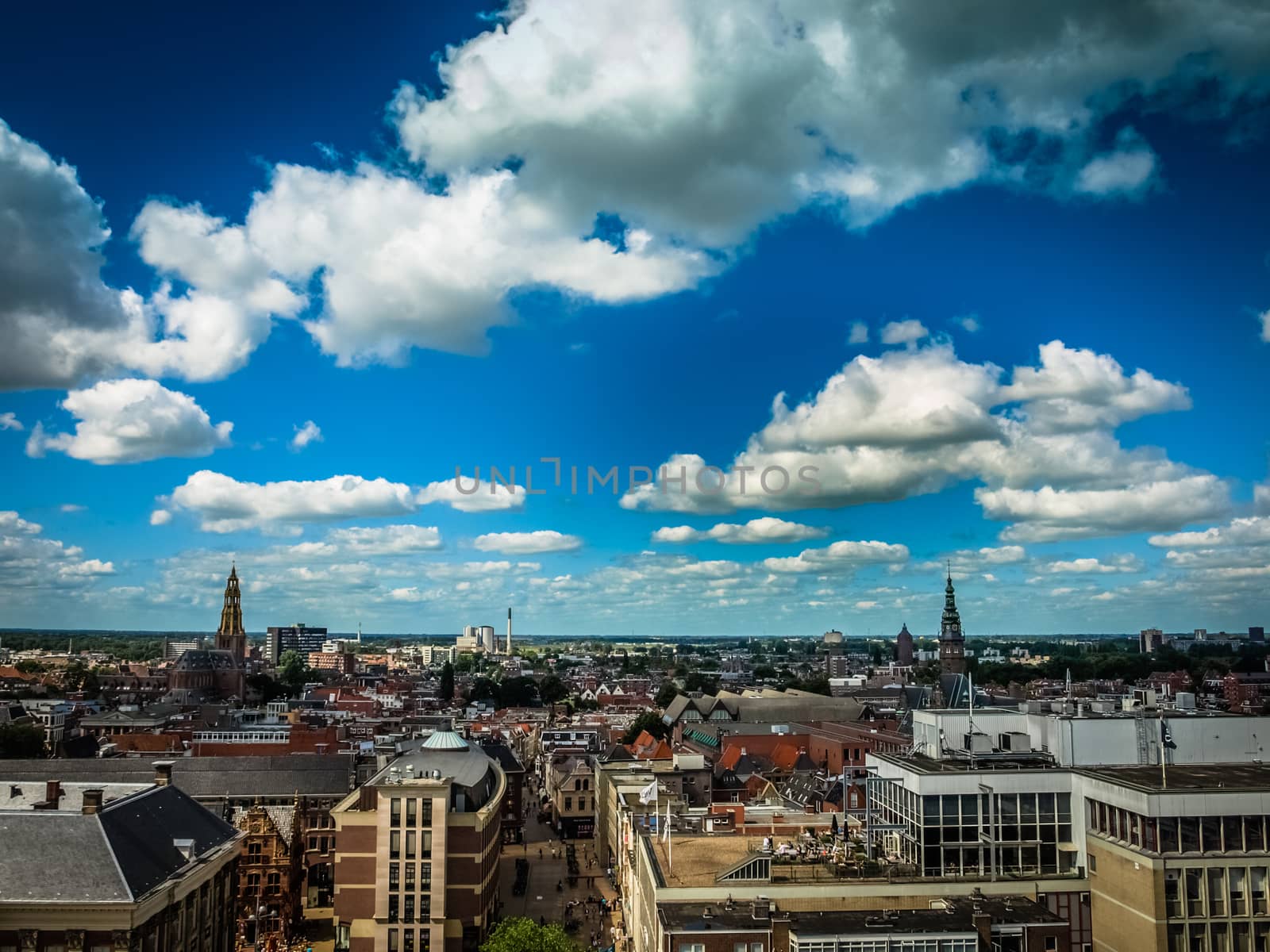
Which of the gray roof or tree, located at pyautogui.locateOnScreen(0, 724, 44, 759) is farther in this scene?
tree, located at pyautogui.locateOnScreen(0, 724, 44, 759)

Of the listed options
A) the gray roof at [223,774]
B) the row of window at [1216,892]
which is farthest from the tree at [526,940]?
the gray roof at [223,774]

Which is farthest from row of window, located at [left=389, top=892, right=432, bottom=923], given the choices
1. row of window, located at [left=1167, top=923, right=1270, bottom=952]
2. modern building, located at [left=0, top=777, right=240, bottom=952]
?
row of window, located at [left=1167, top=923, right=1270, bottom=952]

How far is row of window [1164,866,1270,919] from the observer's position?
4809 cm

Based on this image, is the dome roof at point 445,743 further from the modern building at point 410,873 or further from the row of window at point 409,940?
the row of window at point 409,940

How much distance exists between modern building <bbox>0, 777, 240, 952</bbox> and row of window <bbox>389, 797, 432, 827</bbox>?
36.8ft

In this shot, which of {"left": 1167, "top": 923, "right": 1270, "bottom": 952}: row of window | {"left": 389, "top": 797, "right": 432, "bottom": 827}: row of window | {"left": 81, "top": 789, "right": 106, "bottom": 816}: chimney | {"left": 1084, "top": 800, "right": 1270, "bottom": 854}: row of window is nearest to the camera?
{"left": 1167, "top": 923, "right": 1270, "bottom": 952}: row of window

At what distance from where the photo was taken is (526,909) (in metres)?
85.3

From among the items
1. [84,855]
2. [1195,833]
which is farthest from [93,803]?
[1195,833]

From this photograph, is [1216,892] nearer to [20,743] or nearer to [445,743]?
[445,743]

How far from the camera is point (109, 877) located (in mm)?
52156

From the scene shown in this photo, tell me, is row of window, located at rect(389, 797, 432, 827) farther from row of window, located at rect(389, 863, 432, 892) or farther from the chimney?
the chimney

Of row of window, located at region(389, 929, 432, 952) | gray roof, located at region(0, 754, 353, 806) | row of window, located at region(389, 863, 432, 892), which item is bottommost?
row of window, located at region(389, 929, 432, 952)

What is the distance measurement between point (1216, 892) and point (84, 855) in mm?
54794

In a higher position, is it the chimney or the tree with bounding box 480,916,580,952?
the chimney
